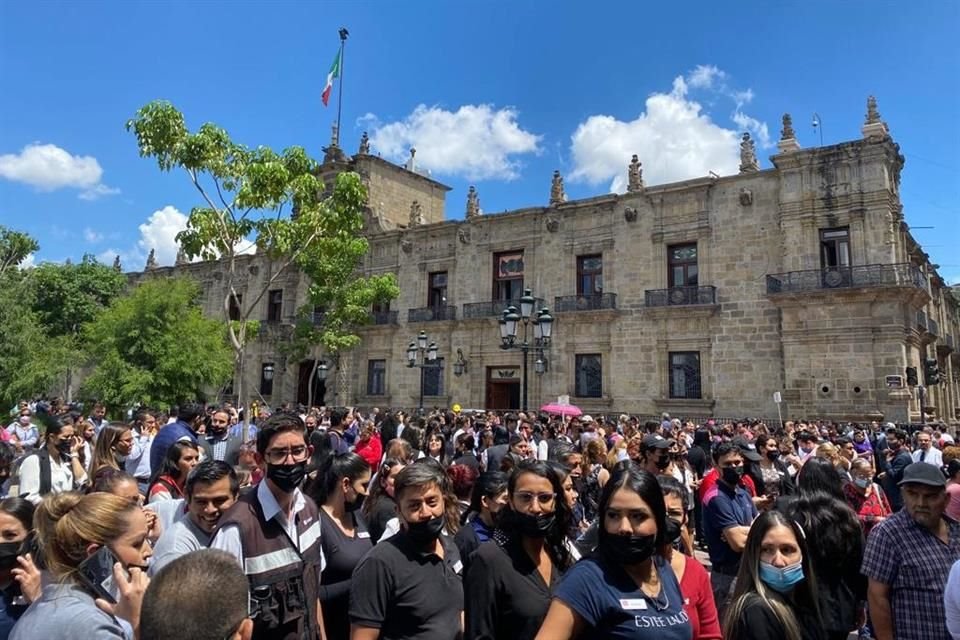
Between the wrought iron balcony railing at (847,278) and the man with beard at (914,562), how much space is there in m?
15.9

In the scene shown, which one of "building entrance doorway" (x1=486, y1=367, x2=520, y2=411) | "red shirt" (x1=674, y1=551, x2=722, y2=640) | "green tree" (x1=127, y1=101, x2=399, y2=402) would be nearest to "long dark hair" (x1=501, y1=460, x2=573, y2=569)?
"red shirt" (x1=674, y1=551, x2=722, y2=640)

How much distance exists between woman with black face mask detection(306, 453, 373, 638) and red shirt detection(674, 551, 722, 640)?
1.68 metres

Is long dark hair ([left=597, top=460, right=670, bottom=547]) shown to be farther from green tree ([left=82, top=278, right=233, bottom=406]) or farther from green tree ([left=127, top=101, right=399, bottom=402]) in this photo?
green tree ([left=82, top=278, right=233, bottom=406])

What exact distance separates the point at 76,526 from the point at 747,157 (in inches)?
822

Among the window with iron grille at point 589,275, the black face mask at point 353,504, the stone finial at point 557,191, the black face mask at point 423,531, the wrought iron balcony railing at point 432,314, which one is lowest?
the black face mask at point 353,504

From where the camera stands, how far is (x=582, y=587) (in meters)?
2.13

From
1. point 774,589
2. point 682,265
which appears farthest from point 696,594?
point 682,265

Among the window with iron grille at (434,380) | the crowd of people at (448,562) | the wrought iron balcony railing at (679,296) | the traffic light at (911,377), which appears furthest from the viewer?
the window with iron grille at (434,380)

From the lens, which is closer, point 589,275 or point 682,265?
point 682,265

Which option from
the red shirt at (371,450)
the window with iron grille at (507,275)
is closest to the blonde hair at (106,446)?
the red shirt at (371,450)

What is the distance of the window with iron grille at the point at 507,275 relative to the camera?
23.5 m

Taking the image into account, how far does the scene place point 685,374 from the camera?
1969 cm

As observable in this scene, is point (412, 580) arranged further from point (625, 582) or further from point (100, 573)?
point (100, 573)

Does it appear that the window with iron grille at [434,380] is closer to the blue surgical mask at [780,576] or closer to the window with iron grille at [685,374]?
the window with iron grille at [685,374]
